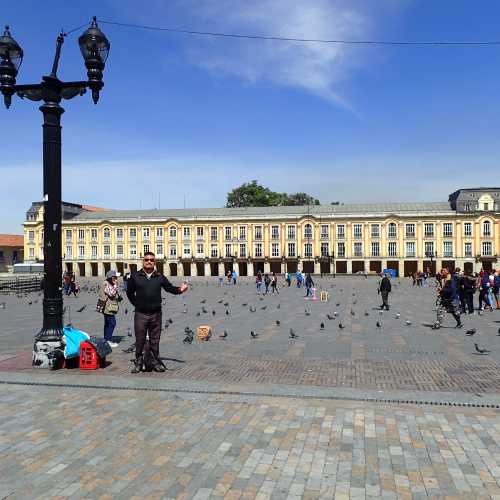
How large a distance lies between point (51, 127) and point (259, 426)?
6.74 metres

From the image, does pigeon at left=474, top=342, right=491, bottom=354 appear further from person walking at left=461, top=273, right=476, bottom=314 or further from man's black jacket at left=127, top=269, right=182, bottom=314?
person walking at left=461, top=273, right=476, bottom=314

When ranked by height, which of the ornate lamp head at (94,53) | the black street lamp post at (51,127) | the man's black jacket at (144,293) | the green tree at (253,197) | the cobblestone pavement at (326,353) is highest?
the green tree at (253,197)

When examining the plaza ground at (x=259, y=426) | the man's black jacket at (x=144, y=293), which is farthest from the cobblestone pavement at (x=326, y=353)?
the man's black jacket at (x=144, y=293)

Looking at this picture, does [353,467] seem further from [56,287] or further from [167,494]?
[56,287]

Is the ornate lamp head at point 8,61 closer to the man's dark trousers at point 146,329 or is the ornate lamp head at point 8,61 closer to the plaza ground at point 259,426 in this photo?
the man's dark trousers at point 146,329

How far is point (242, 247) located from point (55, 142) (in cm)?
6669

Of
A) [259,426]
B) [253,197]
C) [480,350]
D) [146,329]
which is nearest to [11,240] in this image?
[253,197]

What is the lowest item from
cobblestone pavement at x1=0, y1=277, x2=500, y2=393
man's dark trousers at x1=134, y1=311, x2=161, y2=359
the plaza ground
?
cobblestone pavement at x1=0, y1=277, x2=500, y2=393

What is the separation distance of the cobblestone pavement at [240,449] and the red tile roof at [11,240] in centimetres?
9035

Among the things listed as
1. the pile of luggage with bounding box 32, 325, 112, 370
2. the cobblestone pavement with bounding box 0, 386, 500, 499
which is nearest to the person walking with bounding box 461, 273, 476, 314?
the cobblestone pavement with bounding box 0, 386, 500, 499

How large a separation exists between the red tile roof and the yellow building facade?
8.66m

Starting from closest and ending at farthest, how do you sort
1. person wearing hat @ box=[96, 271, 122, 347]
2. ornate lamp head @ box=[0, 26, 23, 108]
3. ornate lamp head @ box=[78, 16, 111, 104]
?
ornate lamp head @ box=[78, 16, 111, 104] → ornate lamp head @ box=[0, 26, 23, 108] → person wearing hat @ box=[96, 271, 122, 347]

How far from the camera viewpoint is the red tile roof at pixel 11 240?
87.4m

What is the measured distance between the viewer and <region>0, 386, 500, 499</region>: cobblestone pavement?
4262mm
